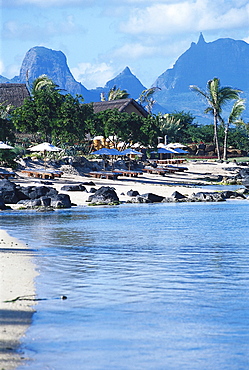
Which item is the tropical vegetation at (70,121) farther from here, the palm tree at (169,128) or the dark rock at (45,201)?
the palm tree at (169,128)

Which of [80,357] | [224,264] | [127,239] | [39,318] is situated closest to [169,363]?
[80,357]

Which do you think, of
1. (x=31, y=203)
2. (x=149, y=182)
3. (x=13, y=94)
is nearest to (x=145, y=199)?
(x=31, y=203)

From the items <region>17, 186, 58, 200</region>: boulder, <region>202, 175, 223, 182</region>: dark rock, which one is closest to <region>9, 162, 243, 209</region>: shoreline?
<region>202, 175, 223, 182</region>: dark rock

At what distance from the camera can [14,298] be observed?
6.89 metres

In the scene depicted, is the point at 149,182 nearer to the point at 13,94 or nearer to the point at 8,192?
the point at 8,192

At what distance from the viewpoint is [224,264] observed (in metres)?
10.2

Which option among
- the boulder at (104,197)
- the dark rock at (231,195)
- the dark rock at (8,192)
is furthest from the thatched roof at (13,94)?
the dark rock at (8,192)

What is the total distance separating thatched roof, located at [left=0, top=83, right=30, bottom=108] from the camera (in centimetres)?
5831

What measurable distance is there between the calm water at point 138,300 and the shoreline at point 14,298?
0.36 feet

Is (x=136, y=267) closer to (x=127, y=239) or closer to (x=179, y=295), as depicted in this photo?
(x=179, y=295)

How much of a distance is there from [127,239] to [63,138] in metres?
28.9

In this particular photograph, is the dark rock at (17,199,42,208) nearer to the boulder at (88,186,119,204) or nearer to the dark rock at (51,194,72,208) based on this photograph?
the dark rock at (51,194,72,208)

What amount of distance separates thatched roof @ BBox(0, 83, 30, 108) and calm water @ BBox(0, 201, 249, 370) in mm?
44724

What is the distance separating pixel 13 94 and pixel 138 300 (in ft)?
177
